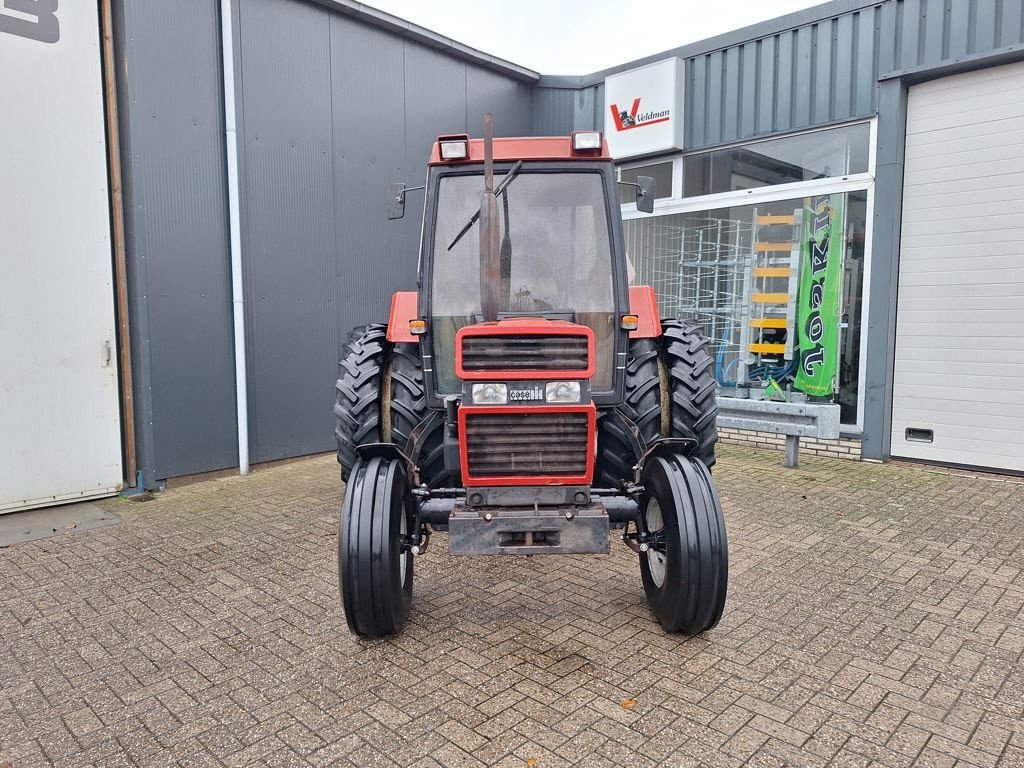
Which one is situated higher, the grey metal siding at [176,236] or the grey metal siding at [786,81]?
the grey metal siding at [786,81]

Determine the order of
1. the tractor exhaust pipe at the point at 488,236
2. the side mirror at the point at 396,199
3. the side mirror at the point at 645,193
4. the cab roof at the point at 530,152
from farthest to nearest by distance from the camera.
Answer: the side mirror at the point at 396,199 < the side mirror at the point at 645,193 < the cab roof at the point at 530,152 < the tractor exhaust pipe at the point at 488,236

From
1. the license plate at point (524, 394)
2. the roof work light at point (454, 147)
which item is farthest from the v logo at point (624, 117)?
the license plate at point (524, 394)

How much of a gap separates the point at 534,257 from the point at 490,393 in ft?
3.16

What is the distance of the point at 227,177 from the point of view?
6.73 meters

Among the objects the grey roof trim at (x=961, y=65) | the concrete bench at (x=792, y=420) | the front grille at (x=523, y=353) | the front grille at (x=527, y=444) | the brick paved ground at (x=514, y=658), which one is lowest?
the brick paved ground at (x=514, y=658)

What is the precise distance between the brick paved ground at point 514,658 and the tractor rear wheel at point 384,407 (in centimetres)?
81

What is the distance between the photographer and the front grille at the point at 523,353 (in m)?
3.18

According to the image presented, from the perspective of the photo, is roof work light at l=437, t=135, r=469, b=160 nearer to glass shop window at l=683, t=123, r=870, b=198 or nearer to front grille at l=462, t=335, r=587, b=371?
front grille at l=462, t=335, r=587, b=371

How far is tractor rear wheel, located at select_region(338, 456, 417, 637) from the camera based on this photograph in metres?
3.14

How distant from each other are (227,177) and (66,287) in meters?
1.81

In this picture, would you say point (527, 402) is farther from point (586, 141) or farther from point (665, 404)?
point (586, 141)

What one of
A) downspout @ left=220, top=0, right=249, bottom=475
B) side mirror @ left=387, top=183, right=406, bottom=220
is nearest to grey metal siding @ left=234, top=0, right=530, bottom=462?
downspout @ left=220, top=0, right=249, bottom=475

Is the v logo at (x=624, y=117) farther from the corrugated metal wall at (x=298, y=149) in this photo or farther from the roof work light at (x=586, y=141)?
the roof work light at (x=586, y=141)

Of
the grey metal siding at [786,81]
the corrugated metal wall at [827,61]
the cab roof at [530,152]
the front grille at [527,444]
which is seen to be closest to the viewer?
the front grille at [527,444]
